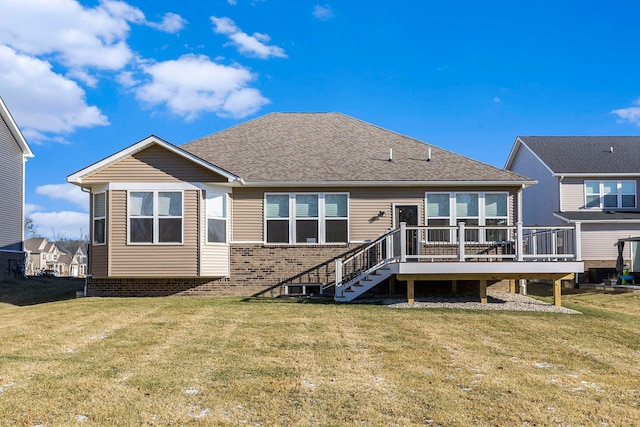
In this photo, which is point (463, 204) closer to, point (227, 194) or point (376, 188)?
point (376, 188)

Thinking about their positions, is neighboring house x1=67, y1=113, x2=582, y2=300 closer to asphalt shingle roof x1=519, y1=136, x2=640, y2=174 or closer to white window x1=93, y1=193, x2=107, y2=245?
white window x1=93, y1=193, x2=107, y2=245

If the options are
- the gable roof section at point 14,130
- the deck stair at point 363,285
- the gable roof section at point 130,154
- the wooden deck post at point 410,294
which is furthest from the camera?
the gable roof section at point 14,130

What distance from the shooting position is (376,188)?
1734 cm

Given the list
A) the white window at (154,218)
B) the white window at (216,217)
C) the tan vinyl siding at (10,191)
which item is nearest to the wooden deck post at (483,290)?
the white window at (216,217)

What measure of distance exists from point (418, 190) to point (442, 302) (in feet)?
12.4

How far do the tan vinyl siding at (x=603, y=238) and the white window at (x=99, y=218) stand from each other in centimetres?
2030

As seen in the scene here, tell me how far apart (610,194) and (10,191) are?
88.4ft

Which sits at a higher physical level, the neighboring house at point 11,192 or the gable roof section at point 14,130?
the gable roof section at point 14,130

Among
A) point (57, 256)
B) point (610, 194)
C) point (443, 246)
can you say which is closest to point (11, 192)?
point (443, 246)

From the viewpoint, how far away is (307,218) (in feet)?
56.7

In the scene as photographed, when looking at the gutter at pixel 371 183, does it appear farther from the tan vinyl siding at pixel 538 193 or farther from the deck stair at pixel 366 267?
the tan vinyl siding at pixel 538 193

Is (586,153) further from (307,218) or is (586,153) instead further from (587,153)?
(307,218)

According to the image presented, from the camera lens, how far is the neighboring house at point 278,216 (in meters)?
15.9

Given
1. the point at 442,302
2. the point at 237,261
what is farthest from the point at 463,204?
the point at 237,261
